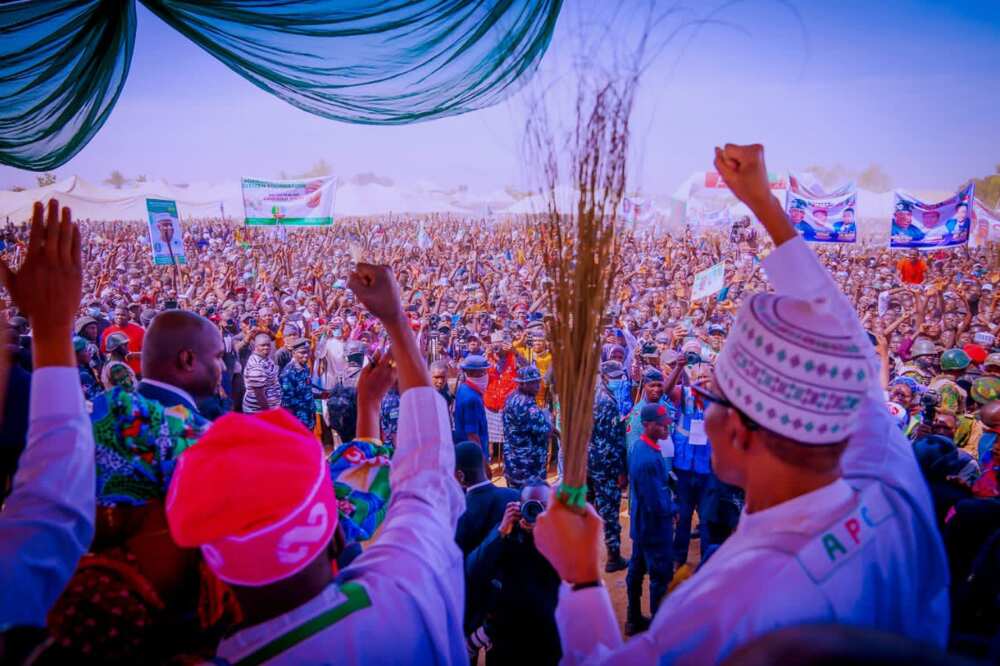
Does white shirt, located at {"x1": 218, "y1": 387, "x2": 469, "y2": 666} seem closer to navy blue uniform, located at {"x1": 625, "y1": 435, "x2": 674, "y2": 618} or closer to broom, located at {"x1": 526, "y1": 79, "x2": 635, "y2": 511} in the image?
broom, located at {"x1": 526, "y1": 79, "x2": 635, "y2": 511}

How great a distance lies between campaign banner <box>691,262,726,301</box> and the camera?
329 inches

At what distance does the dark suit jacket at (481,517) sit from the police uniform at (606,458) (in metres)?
1.86

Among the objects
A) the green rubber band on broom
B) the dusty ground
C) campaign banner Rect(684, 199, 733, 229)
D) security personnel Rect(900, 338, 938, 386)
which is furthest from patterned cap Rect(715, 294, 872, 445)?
campaign banner Rect(684, 199, 733, 229)

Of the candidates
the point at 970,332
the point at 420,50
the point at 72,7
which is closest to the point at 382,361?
the point at 420,50

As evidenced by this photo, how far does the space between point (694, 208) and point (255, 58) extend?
17371 mm

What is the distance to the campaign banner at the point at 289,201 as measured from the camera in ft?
33.2

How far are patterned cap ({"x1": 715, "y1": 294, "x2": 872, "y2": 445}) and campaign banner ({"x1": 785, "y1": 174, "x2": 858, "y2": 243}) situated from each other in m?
10.6

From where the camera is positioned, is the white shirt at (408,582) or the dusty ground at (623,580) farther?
Result: the dusty ground at (623,580)

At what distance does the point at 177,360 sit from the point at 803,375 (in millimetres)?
1875

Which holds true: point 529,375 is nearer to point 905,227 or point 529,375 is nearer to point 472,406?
point 472,406

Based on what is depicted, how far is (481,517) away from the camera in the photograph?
335cm

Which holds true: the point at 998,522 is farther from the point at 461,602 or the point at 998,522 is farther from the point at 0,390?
the point at 0,390

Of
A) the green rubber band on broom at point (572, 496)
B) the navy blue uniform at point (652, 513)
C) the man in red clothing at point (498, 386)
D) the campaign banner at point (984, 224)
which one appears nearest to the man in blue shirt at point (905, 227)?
the campaign banner at point (984, 224)

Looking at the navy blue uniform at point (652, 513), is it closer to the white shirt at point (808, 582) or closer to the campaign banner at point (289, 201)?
the white shirt at point (808, 582)
